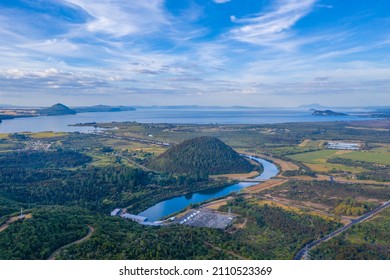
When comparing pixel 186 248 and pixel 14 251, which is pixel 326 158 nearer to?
pixel 186 248

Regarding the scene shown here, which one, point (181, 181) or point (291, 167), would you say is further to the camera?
point (291, 167)

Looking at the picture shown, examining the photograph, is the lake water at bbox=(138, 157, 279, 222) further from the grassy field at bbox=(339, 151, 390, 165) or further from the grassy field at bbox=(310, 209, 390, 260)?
the grassy field at bbox=(339, 151, 390, 165)

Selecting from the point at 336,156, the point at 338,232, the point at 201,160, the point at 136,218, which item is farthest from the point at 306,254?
the point at 336,156

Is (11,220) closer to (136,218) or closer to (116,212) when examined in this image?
(136,218)

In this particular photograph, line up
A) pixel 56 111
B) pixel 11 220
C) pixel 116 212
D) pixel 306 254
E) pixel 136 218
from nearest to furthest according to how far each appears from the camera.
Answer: pixel 11 220 → pixel 306 254 → pixel 136 218 → pixel 116 212 → pixel 56 111

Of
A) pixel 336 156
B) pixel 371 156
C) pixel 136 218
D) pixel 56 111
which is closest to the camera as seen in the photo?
pixel 136 218

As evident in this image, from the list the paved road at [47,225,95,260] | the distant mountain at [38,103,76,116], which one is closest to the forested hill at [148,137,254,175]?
the paved road at [47,225,95,260]

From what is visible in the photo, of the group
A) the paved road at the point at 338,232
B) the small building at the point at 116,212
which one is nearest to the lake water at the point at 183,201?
the small building at the point at 116,212

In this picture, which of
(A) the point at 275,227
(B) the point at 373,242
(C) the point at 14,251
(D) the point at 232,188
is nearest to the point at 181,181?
(D) the point at 232,188
